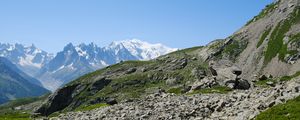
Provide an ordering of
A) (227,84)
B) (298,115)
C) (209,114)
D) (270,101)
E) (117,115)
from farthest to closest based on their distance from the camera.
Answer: (227,84)
(117,115)
(209,114)
(270,101)
(298,115)

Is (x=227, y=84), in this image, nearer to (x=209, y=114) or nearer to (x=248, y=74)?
(x=209, y=114)

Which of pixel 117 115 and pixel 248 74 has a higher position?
pixel 248 74

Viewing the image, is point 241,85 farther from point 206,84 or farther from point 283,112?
point 283,112

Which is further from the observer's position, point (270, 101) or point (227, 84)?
point (227, 84)

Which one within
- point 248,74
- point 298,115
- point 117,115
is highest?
point 248,74

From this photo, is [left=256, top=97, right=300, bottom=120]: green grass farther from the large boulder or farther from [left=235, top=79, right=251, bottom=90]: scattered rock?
the large boulder

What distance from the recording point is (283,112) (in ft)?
121

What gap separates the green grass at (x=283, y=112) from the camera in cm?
3575

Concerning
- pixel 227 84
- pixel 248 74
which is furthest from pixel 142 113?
pixel 248 74

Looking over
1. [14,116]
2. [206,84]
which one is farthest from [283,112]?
[14,116]

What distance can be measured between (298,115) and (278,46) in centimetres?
16992

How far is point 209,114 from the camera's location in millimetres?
46531

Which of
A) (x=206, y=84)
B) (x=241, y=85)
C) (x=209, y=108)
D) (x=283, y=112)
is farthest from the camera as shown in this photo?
(x=206, y=84)

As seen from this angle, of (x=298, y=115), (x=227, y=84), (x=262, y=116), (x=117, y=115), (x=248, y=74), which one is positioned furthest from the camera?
(x=248, y=74)
